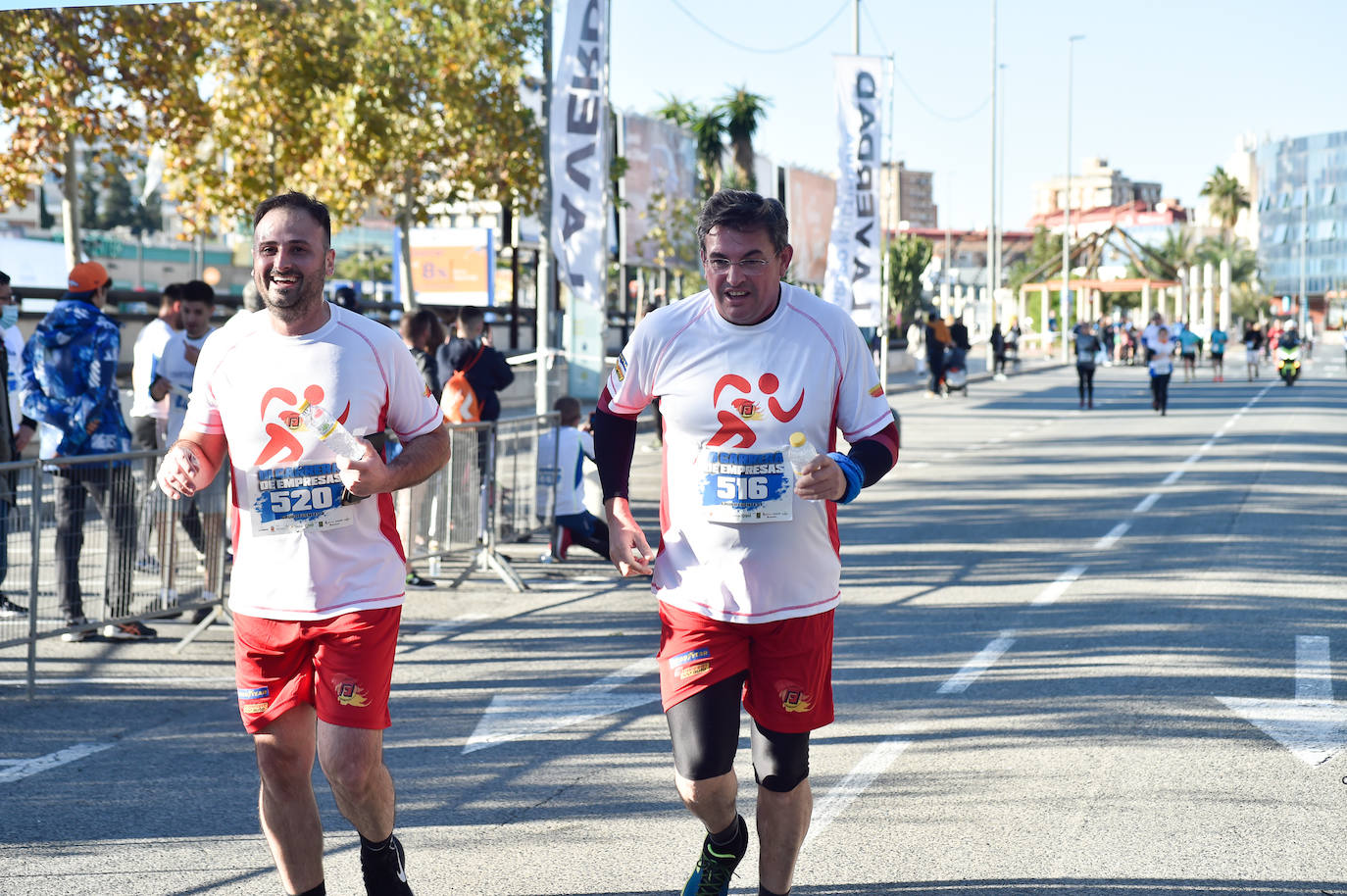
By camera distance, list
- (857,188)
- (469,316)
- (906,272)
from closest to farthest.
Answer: (469,316) → (857,188) → (906,272)

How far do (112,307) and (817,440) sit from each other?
76.7 ft

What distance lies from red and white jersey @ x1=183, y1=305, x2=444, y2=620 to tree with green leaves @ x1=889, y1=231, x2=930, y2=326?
6492cm

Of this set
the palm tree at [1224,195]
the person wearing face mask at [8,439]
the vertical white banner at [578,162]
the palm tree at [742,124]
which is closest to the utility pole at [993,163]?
the palm tree at [742,124]

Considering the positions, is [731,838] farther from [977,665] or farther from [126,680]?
[126,680]

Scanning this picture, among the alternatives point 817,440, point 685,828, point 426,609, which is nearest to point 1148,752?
point 685,828

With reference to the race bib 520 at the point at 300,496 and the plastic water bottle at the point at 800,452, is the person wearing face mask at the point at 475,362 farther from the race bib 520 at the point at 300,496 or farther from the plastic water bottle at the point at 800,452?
the plastic water bottle at the point at 800,452

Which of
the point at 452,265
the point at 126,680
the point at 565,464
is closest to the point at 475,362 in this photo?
the point at 565,464

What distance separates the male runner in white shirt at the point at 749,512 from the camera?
13.1 feet

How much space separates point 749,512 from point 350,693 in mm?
1112

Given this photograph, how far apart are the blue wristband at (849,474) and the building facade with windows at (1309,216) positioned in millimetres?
188669

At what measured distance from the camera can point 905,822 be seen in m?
5.21

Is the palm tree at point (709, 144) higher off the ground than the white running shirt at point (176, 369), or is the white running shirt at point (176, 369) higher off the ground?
the palm tree at point (709, 144)

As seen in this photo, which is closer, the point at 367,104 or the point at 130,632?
the point at 130,632

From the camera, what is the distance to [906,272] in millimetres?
69875
